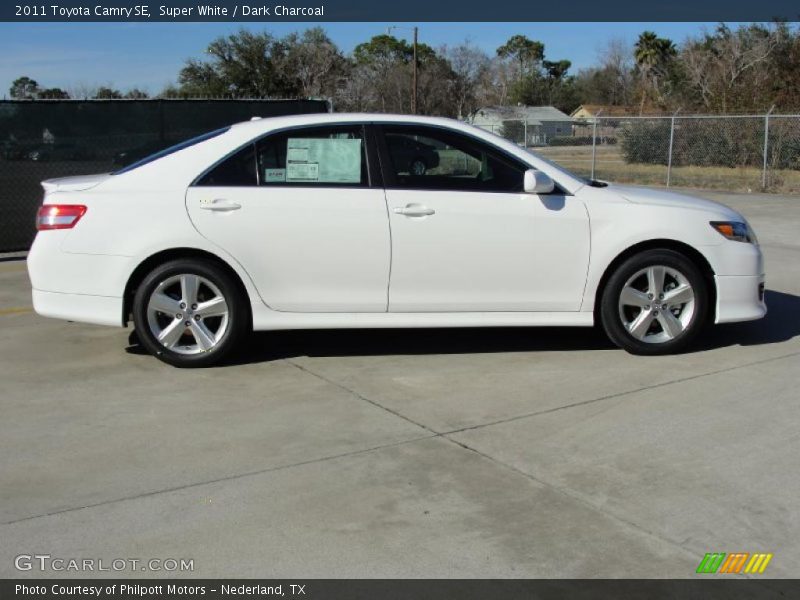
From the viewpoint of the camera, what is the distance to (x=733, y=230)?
6.25 m

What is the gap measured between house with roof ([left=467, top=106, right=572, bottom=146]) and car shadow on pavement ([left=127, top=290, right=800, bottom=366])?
14.5 ft

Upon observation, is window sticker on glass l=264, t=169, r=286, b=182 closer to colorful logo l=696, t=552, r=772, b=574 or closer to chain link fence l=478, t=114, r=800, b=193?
colorful logo l=696, t=552, r=772, b=574

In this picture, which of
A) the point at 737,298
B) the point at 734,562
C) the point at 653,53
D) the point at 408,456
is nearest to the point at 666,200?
the point at 737,298

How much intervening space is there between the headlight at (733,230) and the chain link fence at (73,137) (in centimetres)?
711

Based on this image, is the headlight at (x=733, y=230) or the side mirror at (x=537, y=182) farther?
the headlight at (x=733, y=230)

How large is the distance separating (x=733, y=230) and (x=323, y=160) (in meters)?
2.89

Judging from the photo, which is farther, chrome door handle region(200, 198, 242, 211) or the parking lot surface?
chrome door handle region(200, 198, 242, 211)

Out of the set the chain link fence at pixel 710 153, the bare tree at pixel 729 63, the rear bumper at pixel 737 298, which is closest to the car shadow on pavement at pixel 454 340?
the rear bumper at pixel 737 298

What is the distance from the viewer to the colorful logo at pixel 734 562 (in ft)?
11.1

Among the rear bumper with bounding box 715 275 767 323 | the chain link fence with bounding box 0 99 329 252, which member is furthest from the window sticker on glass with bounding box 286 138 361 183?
the chain link fence with bounding box 0 99 329 252

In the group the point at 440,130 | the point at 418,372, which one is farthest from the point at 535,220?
the point at 418,372

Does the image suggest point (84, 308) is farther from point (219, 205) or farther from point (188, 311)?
point (219, 205)

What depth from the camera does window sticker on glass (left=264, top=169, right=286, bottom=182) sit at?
6051 millimetres

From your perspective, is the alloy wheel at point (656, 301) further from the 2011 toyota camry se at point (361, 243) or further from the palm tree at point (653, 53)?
the palm tree at point (653, 53)
